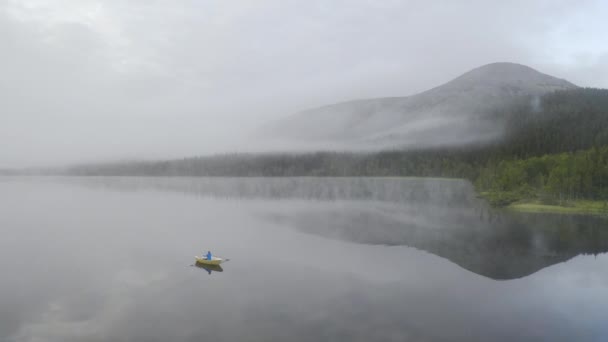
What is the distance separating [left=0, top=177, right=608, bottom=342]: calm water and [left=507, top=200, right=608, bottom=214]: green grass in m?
8.74

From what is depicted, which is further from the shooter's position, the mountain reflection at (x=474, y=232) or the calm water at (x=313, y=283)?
the mountain reflection at (x=474, y=232)

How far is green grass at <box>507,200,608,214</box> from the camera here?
6554cm

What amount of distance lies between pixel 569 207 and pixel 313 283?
2339 inches

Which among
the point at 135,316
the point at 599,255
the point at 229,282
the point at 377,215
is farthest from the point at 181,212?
the point at 599,255

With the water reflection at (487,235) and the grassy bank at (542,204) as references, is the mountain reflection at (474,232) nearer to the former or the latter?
the water reflection at (487,235)

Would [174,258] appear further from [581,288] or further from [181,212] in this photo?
[181,212]

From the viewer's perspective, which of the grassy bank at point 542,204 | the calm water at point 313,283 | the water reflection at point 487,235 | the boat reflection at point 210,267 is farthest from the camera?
the grassy bank at point 542,204

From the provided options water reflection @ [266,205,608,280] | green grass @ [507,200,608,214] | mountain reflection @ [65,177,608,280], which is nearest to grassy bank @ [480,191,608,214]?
green grass @ [507,200,608,214]

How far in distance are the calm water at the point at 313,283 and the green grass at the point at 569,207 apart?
8742mm

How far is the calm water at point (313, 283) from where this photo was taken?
20.0 metres

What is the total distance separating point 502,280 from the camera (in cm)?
2902

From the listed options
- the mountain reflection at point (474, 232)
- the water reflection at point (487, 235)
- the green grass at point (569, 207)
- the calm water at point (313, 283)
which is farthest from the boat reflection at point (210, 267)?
the green grass at point (569, 207)

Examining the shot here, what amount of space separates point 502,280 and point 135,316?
23.7 meters

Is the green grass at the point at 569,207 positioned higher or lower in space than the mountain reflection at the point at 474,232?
higher
